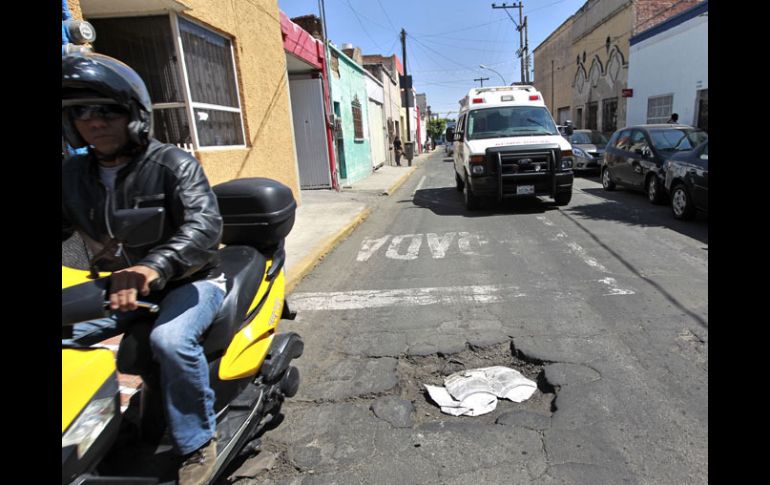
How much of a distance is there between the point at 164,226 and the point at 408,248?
5217 mm

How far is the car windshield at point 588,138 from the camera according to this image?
17.0 m

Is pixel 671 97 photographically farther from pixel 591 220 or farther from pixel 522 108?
pixel 591 220

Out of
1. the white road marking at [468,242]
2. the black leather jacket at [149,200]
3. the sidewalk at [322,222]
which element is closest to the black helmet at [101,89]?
the black leather jacket at [149,200]

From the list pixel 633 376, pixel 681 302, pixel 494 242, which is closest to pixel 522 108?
pixel 494 242

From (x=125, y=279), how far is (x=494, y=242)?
602 cm

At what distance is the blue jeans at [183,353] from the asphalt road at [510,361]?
0.59 meters

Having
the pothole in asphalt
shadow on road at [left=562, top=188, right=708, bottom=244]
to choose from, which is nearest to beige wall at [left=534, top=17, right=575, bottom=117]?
shadow on road at [left=562, top=188, right=708, bottom=244]

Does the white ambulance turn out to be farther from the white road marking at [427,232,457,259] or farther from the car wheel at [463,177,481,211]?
the white road marking at [427,232,457,259]

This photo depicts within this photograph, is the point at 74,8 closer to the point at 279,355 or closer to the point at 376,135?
the point at 279,355

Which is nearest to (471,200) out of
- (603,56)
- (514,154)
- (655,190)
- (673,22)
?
(514,154)

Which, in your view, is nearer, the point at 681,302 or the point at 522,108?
the point at 681,302

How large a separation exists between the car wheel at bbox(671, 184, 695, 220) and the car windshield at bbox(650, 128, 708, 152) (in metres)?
2.02

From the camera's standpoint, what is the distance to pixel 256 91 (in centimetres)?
850
